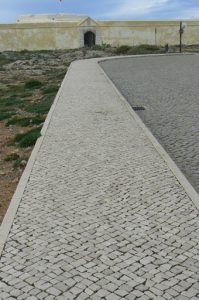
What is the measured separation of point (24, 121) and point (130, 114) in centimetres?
388

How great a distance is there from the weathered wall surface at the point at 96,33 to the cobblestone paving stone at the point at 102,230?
191 feet

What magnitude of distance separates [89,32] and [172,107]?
181ft

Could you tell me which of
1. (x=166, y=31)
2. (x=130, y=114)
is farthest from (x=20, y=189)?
(x=166, y=31)

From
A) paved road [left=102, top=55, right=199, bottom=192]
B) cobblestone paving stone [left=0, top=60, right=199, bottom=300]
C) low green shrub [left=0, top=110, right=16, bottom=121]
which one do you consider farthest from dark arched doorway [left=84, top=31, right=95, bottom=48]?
cobblestone paving stone [left=0, top=60, right=199, bottom=300]

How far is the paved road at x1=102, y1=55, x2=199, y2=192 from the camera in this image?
9387 millimetres

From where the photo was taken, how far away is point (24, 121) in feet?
47.6

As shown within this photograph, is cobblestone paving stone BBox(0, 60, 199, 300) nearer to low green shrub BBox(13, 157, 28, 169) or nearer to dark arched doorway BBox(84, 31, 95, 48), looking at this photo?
low green shrub BBox(13, 157, 28, 169)

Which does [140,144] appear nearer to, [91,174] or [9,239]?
[91,174]

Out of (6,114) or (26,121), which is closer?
(26,121)

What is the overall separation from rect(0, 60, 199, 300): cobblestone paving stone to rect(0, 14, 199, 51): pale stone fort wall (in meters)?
58.1

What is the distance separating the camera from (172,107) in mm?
14586

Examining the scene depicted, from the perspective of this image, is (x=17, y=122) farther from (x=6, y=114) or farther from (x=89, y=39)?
(x=89, y=39)

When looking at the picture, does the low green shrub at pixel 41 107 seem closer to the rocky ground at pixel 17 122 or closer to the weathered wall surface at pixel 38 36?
the rocky ground at pixel 17 122

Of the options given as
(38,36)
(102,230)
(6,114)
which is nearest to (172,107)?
(6,114)
